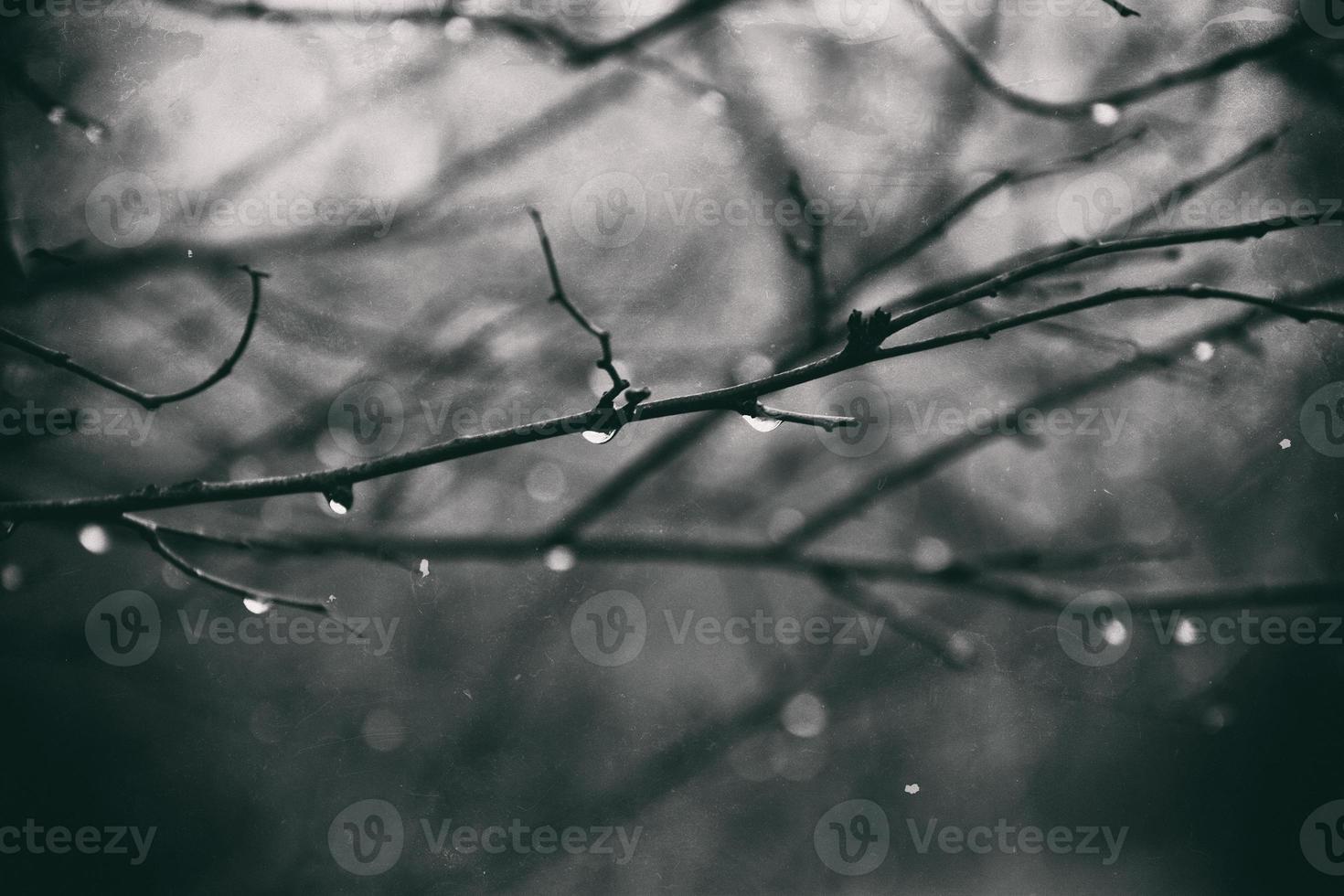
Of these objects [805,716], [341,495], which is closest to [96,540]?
[341,495]

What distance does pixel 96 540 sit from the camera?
4.25ft

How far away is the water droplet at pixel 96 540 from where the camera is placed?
129 cm

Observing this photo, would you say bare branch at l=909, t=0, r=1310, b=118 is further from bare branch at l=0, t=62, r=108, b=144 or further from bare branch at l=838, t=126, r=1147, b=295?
bare branch at l=0, t=62, r=108, b=144

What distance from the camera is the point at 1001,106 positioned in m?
1.32

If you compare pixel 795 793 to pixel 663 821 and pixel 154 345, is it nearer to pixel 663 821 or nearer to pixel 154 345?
pixel 663 821

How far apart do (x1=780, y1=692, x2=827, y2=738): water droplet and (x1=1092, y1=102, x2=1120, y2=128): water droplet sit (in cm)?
106

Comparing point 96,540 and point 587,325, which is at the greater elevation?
point 587,325

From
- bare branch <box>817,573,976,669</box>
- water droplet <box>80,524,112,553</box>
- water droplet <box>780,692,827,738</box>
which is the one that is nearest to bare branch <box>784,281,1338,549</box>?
bare branch <box>817,573,976,669</box>

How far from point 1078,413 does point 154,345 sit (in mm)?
1509

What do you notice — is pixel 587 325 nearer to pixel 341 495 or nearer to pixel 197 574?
pixel 341 495

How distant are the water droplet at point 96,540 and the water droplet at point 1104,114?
1.76 m

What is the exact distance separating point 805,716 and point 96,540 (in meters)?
1.18

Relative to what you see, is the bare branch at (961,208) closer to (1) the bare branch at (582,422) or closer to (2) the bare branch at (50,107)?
(1) the bare branch at (582,422)

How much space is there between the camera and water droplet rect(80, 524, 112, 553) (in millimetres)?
1295
